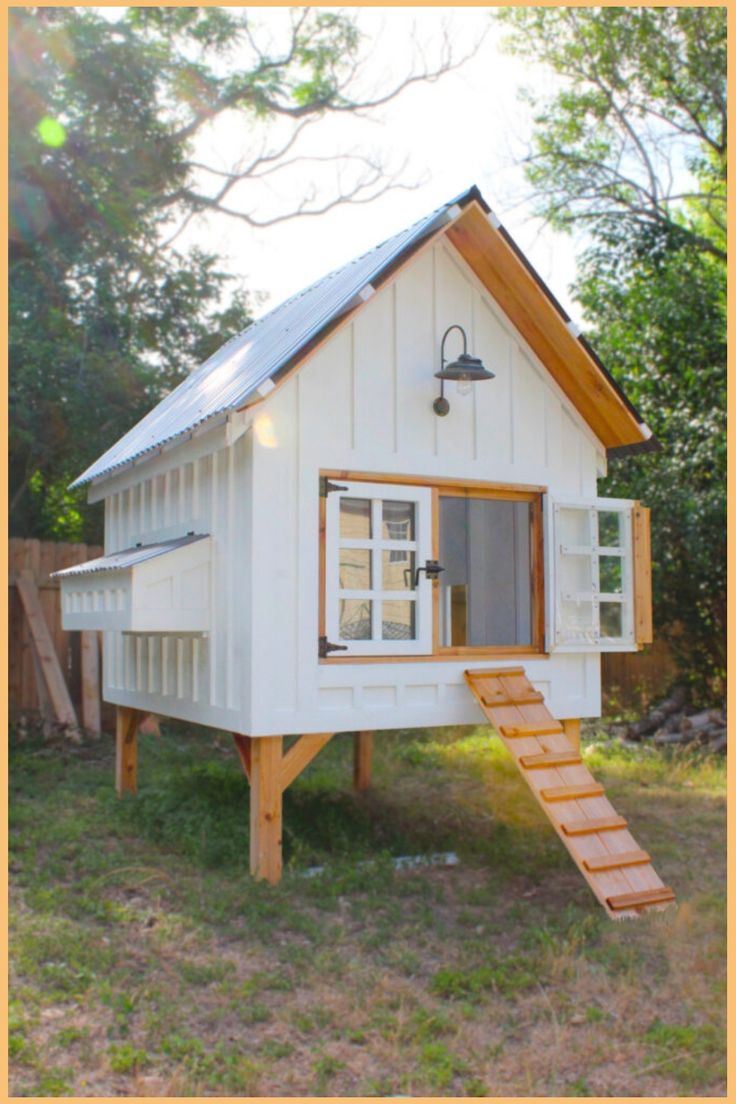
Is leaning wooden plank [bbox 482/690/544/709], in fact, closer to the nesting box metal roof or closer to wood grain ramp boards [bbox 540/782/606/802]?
wood grain ramp boards [bbox 540/782/606/802]

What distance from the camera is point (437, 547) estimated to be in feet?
26.5

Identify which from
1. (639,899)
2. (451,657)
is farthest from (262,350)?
(639,899)

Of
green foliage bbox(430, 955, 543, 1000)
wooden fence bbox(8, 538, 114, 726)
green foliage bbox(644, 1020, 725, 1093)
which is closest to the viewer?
green foliage bbox(644, 1020, 725, 1093)

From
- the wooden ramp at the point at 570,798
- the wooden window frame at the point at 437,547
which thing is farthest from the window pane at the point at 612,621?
the wooden ramp at the point at 570,798

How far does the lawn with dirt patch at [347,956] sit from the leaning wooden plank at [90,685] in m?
2.61

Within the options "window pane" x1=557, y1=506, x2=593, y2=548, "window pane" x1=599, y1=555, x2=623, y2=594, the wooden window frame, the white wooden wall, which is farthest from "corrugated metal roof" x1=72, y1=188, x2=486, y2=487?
"window pane" x1=599, y1=555, x2=623, y2=594

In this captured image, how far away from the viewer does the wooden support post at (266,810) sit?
7258mm

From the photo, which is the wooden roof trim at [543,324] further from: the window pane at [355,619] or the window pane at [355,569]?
the window pane at [355,619]

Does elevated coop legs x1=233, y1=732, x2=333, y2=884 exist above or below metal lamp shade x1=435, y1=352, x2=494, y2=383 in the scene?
below

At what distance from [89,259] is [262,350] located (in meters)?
7.33

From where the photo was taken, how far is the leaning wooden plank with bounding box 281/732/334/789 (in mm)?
7402

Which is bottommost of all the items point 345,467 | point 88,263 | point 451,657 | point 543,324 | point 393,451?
point 451,657

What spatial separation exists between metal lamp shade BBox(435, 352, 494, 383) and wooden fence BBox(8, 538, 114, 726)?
6700mm

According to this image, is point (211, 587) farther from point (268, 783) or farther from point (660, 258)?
point (660, 258)
